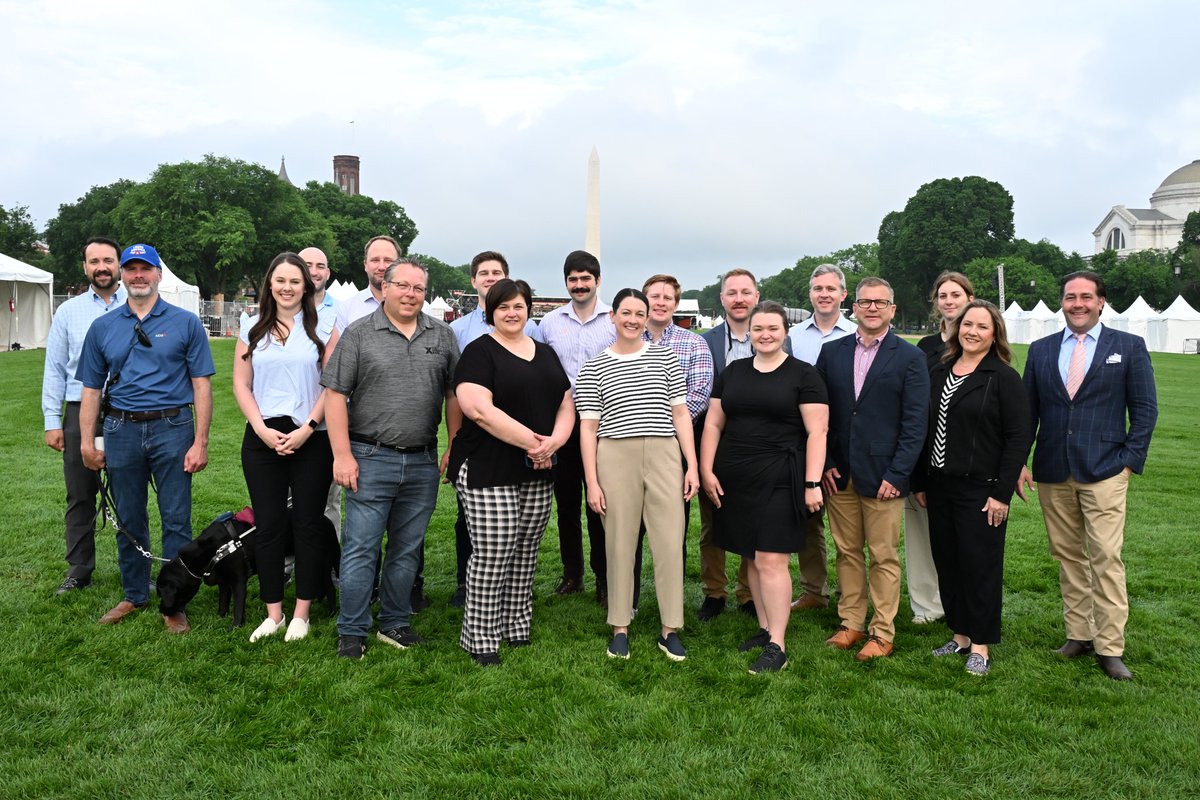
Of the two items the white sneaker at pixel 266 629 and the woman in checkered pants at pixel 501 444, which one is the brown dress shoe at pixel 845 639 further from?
the white sneaker at pixel 266 629

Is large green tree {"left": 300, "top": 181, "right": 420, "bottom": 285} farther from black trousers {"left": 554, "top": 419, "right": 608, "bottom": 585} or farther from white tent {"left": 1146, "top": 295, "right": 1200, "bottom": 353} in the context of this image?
black trousers {"left": 554, "top": 419, "right": 608, "bottom": 585}

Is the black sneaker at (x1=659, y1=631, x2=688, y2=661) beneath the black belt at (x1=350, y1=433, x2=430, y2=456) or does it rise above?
beneath

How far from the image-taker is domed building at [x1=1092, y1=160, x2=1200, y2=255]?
106875 millimetres

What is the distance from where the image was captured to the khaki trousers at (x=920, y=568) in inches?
201

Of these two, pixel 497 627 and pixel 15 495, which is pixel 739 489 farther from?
pixel 15 495

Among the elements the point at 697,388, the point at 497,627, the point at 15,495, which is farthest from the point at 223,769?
the point at 15,495

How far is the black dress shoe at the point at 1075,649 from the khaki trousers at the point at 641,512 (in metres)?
2.02

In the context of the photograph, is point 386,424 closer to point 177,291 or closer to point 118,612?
point 118,612

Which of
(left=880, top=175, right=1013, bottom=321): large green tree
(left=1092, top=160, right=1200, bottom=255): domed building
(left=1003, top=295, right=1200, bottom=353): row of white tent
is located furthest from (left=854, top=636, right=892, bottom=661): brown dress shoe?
(left=1092, top=160, right=1200, bottom=255): domed building

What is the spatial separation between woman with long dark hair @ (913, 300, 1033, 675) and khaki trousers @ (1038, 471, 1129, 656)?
427mm

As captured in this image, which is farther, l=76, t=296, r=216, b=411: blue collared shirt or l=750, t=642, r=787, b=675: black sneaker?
l=76, t=296, r=216, b=411: blue collared shirt

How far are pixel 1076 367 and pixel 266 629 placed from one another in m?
4.48

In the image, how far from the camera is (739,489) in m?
4.42

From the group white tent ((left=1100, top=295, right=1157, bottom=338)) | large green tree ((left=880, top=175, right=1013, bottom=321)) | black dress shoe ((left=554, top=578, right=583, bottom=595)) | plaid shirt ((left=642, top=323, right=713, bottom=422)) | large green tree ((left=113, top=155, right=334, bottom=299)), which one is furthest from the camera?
large green tree ((left=880, top=175, right=1013, bottom=321))
